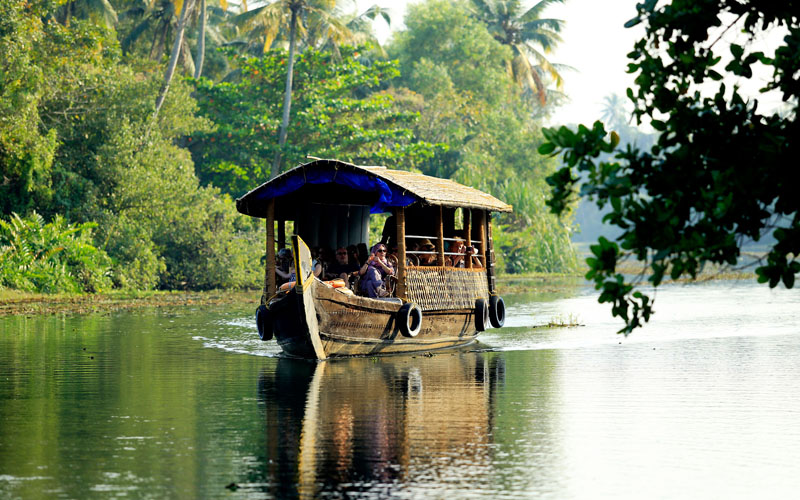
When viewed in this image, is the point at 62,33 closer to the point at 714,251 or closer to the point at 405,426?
the point at 405,426

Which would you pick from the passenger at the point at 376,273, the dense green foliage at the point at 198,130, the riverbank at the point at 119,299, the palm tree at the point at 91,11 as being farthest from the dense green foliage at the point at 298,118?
the passenger at the point at 376,273

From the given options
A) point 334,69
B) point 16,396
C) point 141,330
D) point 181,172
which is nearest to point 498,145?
point 334,69

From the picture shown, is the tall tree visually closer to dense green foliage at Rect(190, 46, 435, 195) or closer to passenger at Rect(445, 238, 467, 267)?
dense green foliage at Rect(190, 46, 435, 195)

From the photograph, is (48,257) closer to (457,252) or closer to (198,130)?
(198,130)

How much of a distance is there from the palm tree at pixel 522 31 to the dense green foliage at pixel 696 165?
47.3m

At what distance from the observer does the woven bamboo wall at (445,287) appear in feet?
53.5

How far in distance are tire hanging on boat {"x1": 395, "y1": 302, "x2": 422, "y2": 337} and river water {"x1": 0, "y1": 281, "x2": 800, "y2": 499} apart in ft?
1.64

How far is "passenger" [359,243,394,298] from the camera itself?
15.9 meters

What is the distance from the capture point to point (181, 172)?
33750 mm

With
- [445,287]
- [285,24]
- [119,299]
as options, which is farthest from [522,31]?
[445,287]

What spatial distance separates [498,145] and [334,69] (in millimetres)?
13871

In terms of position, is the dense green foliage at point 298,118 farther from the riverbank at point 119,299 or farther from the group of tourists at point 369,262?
the group of tourists at point 369,262

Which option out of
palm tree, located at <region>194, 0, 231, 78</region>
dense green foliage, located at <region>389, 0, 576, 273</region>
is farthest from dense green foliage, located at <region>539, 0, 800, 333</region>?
dense green foliage, located at <region>389, 0, 576, 273</region>

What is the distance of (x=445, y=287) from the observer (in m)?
17.1
